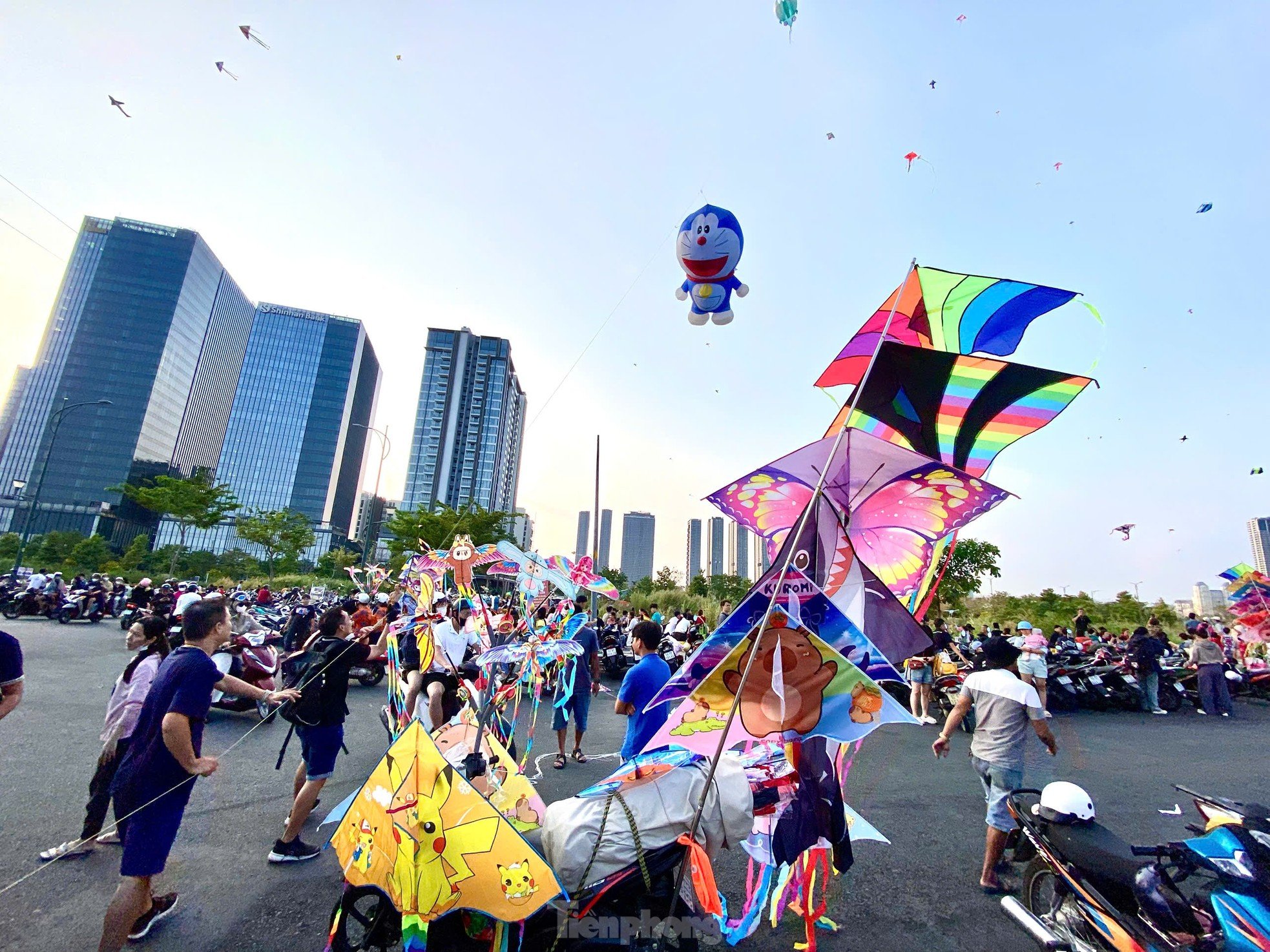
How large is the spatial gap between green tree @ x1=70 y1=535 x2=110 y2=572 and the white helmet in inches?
1897

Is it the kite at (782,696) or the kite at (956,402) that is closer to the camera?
the kite at (782,696)

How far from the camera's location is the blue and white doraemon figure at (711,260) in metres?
5.15

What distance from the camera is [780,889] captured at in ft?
10.2

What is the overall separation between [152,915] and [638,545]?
443 ft

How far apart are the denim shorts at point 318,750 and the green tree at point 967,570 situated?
1949 centimetres

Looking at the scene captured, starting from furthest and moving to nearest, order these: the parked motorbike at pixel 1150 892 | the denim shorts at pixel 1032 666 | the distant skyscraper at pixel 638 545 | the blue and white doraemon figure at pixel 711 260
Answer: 1. the distant skyscraper at pixel 638 545
2. the denim shorts at pixel 1032 666
3. the blue and white doraemon figure at pixel 711 260
4. the parked motorbike at pixel 1150 892

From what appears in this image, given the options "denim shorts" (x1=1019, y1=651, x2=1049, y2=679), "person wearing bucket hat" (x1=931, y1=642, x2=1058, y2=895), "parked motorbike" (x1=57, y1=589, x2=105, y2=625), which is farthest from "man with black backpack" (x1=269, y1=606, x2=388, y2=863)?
"parked motorbike" (x1=57, y1=589, x2=105, y2=625)

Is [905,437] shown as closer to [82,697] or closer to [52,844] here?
[52,844]

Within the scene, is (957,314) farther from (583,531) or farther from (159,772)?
(583,531)

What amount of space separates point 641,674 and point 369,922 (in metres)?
1.92

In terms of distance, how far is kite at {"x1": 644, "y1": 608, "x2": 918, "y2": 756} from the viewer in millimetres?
2461

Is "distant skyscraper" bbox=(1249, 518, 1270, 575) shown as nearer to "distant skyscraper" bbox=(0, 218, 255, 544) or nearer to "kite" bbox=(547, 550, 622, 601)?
"kite" bbox=(547, 550, 622, 601)

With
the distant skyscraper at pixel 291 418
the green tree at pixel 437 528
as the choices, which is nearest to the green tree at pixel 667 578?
the green tree at pixel 437 528

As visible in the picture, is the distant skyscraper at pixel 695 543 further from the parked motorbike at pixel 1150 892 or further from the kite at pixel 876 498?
the parked motorbike at pixel 1150 892
